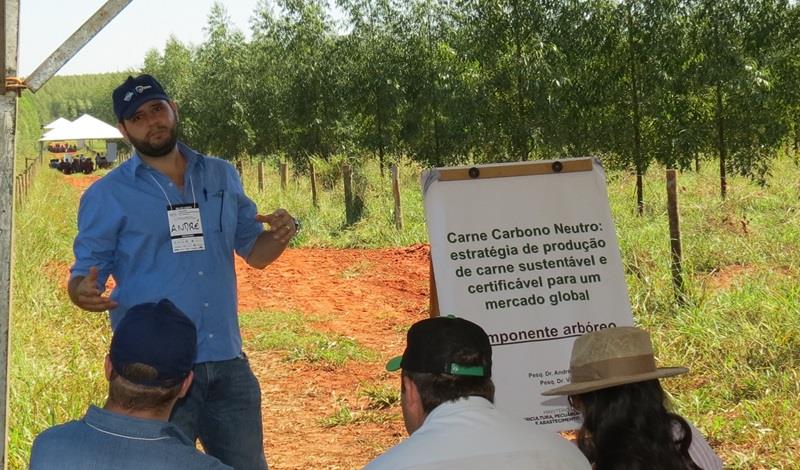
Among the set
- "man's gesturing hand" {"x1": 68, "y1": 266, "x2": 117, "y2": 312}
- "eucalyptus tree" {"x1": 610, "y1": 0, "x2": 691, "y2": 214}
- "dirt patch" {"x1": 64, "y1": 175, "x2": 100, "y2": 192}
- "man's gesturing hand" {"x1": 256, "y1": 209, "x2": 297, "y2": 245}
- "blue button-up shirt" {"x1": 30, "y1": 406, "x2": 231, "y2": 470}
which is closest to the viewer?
"blue button-up shirt" {"x1": 30, "y1": 406, "x2": 231, "y2": 470}

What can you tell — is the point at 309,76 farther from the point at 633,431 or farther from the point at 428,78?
the point at 633,431

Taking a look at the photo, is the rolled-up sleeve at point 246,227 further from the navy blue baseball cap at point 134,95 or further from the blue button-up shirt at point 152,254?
the navy blue baseball cap at point 134,95

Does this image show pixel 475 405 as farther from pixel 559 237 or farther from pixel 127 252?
pixel 559 237

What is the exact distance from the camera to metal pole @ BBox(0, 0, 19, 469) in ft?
10.3

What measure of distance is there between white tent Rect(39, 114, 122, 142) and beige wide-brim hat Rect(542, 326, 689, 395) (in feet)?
112

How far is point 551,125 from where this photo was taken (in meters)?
14.0

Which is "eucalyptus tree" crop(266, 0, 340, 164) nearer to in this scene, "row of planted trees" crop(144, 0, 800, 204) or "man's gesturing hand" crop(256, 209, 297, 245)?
"row of planted trees" crop(144, 0, 800, 204)

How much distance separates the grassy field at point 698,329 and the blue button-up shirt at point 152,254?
1.98 metres

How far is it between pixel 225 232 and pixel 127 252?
36 centimetres

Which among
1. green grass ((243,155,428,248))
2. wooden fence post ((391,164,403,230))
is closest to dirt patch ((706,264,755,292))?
green grass ((243,155,428,248))

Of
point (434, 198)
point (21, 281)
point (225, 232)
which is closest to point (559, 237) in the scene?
point (434, 198)

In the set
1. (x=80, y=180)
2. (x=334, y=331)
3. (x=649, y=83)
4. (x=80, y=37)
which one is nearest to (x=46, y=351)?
(x=334, y=331)

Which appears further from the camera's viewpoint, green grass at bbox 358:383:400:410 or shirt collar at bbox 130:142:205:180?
green grass at bbox 358:383:400:410

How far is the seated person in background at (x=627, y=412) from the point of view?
8.57 ft
